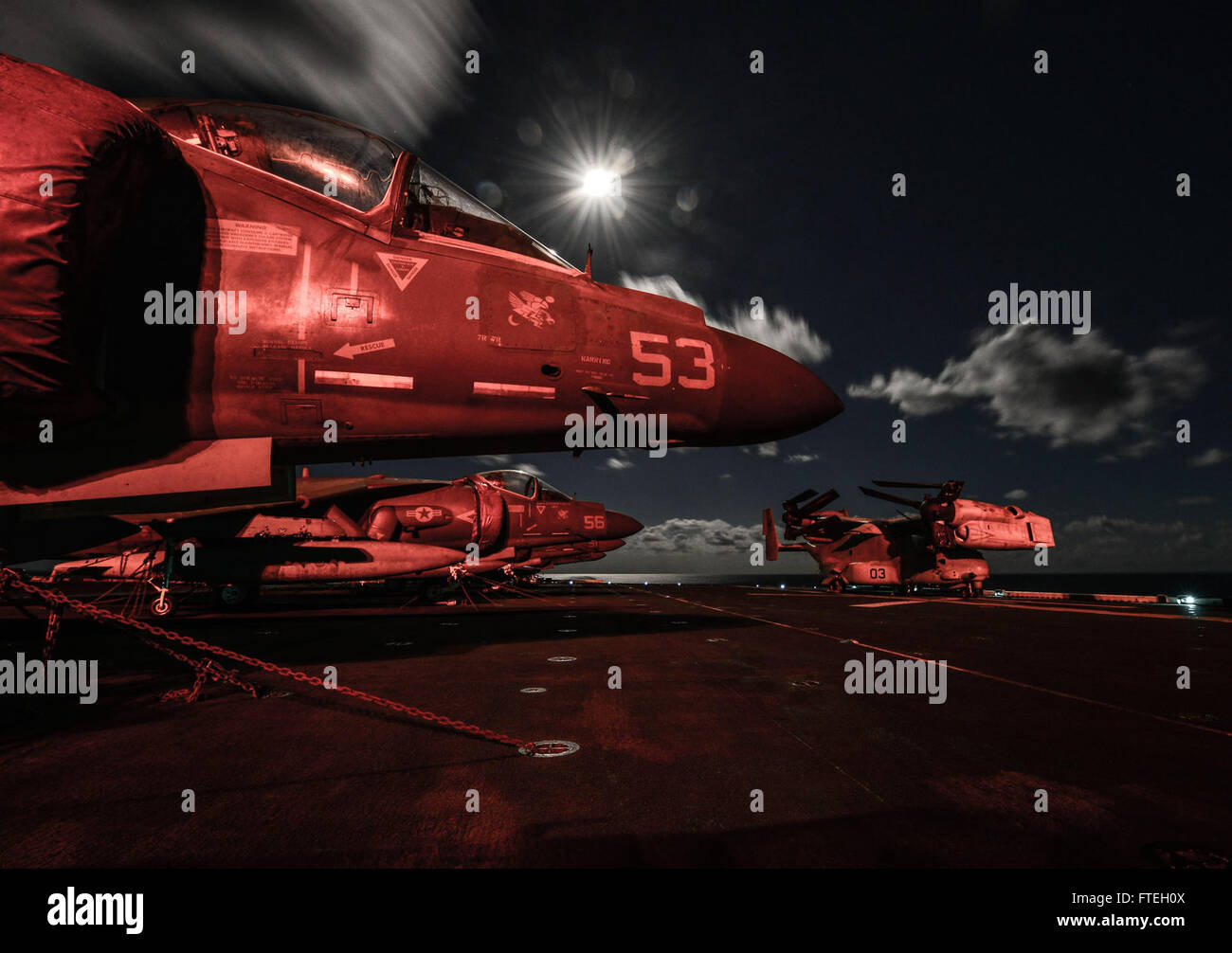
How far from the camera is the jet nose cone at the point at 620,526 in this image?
742 inches

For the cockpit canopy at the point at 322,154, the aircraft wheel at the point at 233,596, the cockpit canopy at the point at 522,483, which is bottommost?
the aircraft wheel at the point at 233,596

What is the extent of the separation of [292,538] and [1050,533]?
26.2 metres

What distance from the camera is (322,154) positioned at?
5023 millimetres

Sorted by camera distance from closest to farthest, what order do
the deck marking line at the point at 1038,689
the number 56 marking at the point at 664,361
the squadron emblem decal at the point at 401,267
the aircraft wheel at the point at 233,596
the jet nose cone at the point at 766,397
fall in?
the deck marking line at the point at 1038,689 → the squadron emblem decal at the point at 401,267 → the number 56 marking at the point at 664,361 → the jet nose cone at the point at 766,397 → the aircraft wheel at the point at 233,596

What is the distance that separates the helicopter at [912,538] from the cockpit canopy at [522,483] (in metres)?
11.2

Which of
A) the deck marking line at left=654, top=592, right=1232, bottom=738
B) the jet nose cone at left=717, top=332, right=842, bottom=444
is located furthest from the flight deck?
the jet nose cone at left=717, top=332, right=842, bottom=444

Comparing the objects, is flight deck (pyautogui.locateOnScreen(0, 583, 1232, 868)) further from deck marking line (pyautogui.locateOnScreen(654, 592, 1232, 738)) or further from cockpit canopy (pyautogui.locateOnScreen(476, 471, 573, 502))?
cockpit canopy (pyautogui.locateOnScreen(476, 471, 573, 502))

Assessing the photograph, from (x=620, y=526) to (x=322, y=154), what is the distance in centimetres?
1532

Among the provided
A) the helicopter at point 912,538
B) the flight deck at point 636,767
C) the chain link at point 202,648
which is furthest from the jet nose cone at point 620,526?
the chain link at point 202,648

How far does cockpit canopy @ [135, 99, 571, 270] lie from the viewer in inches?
190

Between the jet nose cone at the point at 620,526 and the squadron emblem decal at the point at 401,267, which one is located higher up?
the squadron emblem decal at the point at 401,267

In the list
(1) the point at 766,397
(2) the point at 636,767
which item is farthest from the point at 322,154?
(2) the point at 636,767

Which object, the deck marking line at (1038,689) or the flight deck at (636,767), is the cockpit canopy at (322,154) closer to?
the flight deck at (636,767)
